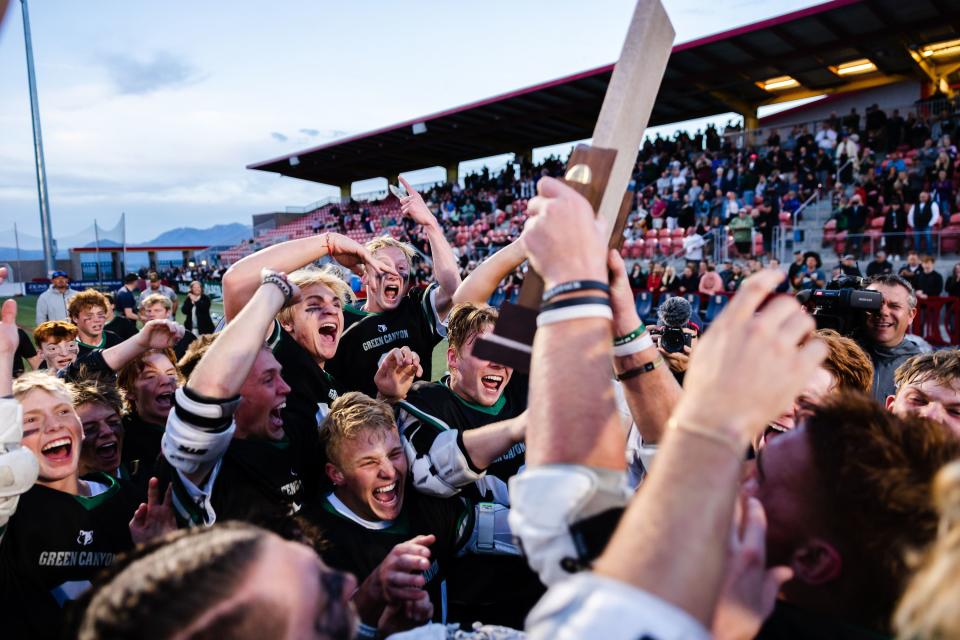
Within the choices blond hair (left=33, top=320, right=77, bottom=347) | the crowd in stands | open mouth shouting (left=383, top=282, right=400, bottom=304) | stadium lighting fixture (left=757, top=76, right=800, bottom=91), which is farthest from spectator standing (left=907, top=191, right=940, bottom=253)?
blond hair (left=33, top=320, right=77, bottom=347)

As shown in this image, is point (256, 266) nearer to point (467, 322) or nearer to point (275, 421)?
point (275, 421)

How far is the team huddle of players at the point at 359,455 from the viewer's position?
3.07 ft

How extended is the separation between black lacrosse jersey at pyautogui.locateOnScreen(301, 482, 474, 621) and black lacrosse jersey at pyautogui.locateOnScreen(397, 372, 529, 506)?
0.59 ft

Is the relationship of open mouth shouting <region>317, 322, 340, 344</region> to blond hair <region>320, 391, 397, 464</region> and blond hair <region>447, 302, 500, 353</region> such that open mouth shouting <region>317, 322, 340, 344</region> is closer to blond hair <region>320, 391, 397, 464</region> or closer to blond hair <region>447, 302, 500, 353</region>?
blond hair <region>447, 302, 500, 353</region>

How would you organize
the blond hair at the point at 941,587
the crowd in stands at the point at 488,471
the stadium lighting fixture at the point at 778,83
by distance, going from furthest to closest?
the stadium lighting fixture at the point at 778,83 → the crowd in stands at the point at 488,471 → the blond hair at the point at 941,587

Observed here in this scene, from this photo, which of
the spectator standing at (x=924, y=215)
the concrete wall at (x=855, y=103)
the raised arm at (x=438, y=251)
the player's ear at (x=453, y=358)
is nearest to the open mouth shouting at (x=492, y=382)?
the player's ear at (x=453, y=358)

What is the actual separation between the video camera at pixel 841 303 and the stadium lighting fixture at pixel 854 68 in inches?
733

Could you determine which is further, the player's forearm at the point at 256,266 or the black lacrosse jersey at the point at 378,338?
the black lacrosse jersey at the point at 378,338

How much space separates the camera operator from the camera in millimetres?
4129

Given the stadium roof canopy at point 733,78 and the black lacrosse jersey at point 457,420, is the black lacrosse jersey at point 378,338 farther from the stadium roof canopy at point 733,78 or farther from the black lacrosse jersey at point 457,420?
the stadium roof canopy at point 733,78

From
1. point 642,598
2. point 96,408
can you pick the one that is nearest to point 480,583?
point 642,598

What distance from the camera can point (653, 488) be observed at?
798mm

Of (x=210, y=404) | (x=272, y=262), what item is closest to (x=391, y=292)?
(x=272, y=262)

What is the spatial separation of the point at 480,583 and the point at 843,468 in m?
1.60
